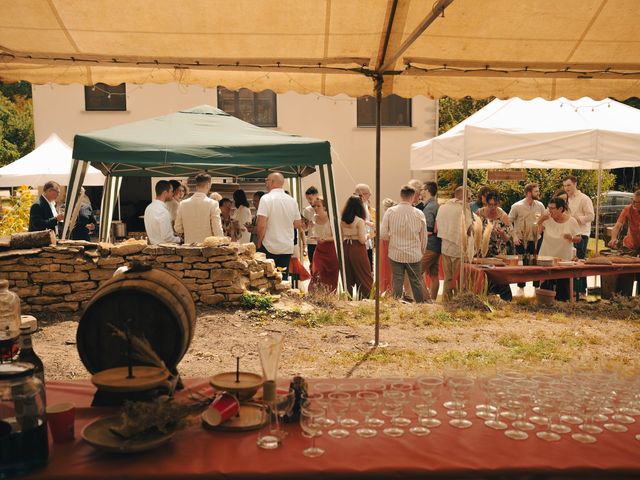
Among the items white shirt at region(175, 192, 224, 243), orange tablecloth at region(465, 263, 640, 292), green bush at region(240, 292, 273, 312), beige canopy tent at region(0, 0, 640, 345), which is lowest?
green bush at region(240, 292, 273, 312)

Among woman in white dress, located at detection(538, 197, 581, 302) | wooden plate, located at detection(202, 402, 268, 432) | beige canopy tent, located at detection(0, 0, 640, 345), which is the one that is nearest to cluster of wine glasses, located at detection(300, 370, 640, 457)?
wooden plate, located at detection(202, 402, 268, 432)

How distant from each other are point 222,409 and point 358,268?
6137mm

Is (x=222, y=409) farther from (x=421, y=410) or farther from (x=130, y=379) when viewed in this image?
(x=421, y=410)

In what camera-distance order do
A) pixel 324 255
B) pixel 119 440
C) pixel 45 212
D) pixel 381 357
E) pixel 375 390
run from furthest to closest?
1. pixel 45 212
2. pixel 324 255
3. pixel 381 357
4. pixel 375 390
5. pixel 119 440

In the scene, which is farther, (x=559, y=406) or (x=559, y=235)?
(x=559, y=235)

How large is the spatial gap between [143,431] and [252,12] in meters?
2.75

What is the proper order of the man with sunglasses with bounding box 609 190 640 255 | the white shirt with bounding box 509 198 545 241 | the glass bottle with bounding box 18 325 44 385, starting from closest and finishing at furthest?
the glass bottle with bounding box 18 325 44 385, the man with sunglasses with bounding box 609 190 640 255, the white shirt with bounding box 509 198 545 241

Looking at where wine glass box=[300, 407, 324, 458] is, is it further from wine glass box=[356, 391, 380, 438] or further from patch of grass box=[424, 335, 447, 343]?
patch of grass box=[424, 335, 447, 343]

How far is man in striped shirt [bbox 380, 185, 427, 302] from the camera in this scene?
776 cm

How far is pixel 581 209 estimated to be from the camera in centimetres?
906

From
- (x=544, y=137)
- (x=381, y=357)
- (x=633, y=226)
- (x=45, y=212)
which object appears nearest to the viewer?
(x=381, y=357)

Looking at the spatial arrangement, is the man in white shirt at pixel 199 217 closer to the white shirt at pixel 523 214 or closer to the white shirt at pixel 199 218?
the white shirt at pixel 199 218

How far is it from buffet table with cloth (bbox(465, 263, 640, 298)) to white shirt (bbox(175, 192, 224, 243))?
343cm

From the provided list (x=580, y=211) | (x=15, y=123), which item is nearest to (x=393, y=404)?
(x=580, y=211)
